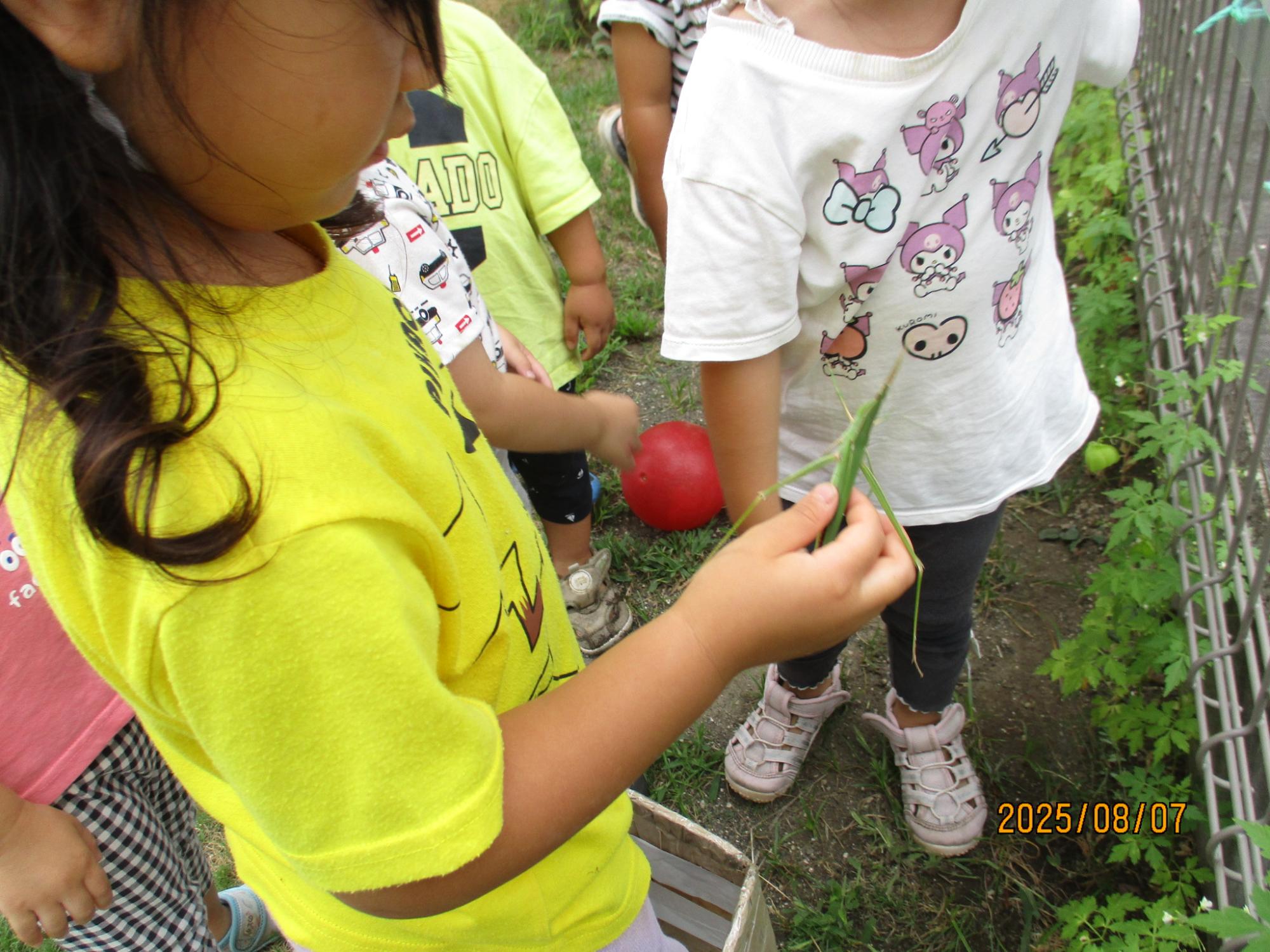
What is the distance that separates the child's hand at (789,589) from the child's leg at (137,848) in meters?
0.96

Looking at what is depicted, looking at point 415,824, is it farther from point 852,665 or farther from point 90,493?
point 852,665

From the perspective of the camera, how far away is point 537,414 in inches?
54.9

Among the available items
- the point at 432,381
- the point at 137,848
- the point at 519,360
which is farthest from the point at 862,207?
the point at 137,848

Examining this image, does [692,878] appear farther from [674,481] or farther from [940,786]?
[674,481]

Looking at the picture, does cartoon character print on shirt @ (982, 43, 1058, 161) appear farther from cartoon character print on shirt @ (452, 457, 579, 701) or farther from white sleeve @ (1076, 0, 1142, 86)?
cartoon character print on shirt @ (452, 457, 579, 701)

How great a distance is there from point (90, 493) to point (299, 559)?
0.12 meters

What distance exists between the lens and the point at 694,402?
10.6 feet

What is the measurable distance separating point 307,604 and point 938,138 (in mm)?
971

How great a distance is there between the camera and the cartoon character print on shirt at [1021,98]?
1.19 metres

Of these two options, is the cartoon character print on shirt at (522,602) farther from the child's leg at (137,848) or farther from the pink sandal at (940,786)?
the pink sandal at (940,786)

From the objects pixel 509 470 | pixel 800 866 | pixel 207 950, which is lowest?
pixel 800 866

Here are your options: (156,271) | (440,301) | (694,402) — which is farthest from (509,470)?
(156,271)

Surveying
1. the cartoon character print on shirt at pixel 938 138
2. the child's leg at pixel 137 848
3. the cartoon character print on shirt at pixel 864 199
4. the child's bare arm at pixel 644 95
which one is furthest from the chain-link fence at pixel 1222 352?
the child's leg at pixel 137 848

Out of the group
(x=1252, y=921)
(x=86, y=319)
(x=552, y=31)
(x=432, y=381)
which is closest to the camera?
(x=86, y=319)
